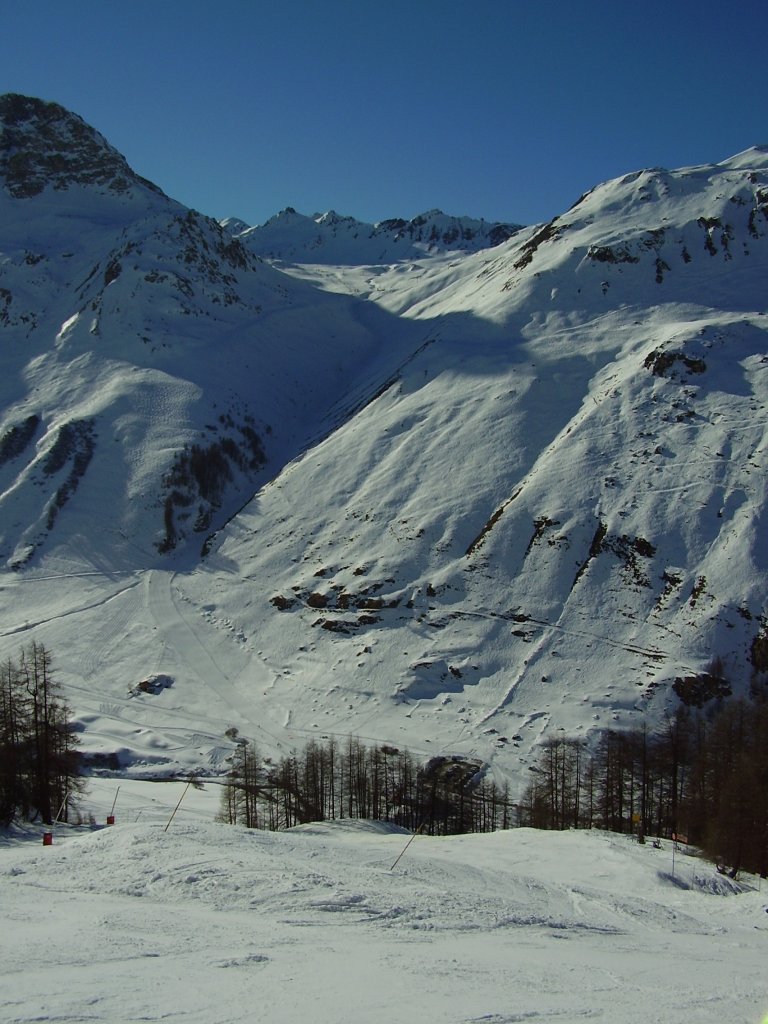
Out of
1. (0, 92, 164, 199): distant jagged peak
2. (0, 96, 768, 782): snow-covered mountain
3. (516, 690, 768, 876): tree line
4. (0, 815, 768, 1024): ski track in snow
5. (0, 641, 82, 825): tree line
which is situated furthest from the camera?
(0, 92, 164, 199): distant jagged peak

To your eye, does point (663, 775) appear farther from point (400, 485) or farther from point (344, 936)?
point (400, 485)

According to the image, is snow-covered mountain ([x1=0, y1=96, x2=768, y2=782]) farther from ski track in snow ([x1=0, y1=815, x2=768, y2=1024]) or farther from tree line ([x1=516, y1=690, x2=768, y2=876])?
ski track in snow ([x1=0, y1=815, x2=768, y2=1024])

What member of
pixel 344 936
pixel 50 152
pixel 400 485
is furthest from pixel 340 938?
pixel 50 152

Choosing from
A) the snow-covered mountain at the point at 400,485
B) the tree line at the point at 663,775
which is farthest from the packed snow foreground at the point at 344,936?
the snow-covered mountain at the point at 400,485

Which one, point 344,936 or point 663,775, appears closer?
point 344,936

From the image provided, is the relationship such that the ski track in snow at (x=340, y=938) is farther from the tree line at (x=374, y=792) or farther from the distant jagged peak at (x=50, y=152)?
the distant jagged peak at (x=50, y=152)

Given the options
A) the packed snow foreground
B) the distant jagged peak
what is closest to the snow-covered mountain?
the distant jagged peak

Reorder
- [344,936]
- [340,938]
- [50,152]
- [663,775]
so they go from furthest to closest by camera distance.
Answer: [50,152] < [663,775] < [344,936] < [340,938]
